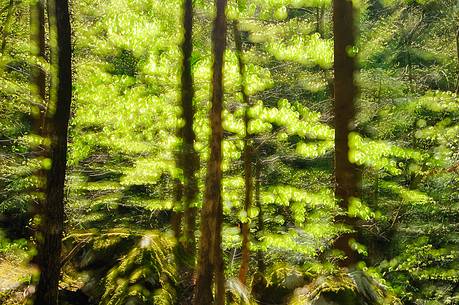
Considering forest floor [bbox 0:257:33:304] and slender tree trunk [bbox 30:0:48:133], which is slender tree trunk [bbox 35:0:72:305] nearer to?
forest floor [bbox 0:257:33:304]

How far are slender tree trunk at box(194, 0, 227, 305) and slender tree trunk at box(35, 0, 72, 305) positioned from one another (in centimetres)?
240

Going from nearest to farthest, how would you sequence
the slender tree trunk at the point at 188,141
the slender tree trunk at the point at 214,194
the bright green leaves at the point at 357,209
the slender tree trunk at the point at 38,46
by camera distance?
the bright green leaves at the point at 357,209 → the slender tree trunk at the point at 214,194 → the slender tree trunk at the point at 38,46 → the slender tree trunk at the point at 188,141

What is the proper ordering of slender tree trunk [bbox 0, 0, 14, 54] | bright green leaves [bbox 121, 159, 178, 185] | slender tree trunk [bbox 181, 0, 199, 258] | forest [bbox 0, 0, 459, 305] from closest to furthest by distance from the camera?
1. forest [bbox 0, 0, 459, 305]
2. slender tree trunk [bbox 0, 0, 14, 54]
3. slender tree trunk [bbox 181, 0, 199, 258]
4. bright green leaves [bbox 121, 159, 178, 185]

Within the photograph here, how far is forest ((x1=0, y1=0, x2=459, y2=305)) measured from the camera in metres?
6.99

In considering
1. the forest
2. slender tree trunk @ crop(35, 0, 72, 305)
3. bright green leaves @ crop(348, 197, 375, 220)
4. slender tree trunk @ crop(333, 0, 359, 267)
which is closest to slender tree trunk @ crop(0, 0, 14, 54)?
the forest

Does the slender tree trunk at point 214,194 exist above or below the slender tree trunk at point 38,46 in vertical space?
below

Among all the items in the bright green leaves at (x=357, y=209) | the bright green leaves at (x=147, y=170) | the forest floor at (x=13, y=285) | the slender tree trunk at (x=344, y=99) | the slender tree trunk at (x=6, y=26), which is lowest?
the forest floor at (x=13, y=285)

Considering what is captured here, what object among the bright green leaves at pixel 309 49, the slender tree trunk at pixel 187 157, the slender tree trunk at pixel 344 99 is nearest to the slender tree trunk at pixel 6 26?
the slender tree trunk at pixel 187 157

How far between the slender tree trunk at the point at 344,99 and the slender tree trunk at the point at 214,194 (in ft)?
6.23

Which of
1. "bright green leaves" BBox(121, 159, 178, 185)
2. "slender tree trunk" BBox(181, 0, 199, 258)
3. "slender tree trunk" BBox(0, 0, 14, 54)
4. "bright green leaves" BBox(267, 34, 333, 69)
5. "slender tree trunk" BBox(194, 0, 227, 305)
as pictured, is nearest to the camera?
"slender tree trunk" BBox(194, 0, 227, 305)

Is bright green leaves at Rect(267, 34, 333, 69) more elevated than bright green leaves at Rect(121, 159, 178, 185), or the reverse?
bright green leaves at Rect(267, 34, 333, 69)

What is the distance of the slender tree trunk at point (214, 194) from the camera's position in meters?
6.84

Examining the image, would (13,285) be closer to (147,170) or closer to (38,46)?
(147,170)

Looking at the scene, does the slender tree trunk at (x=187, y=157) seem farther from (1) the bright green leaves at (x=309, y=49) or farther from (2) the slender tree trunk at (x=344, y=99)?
(2) the slender tree trunk at (x=344, y=99)
